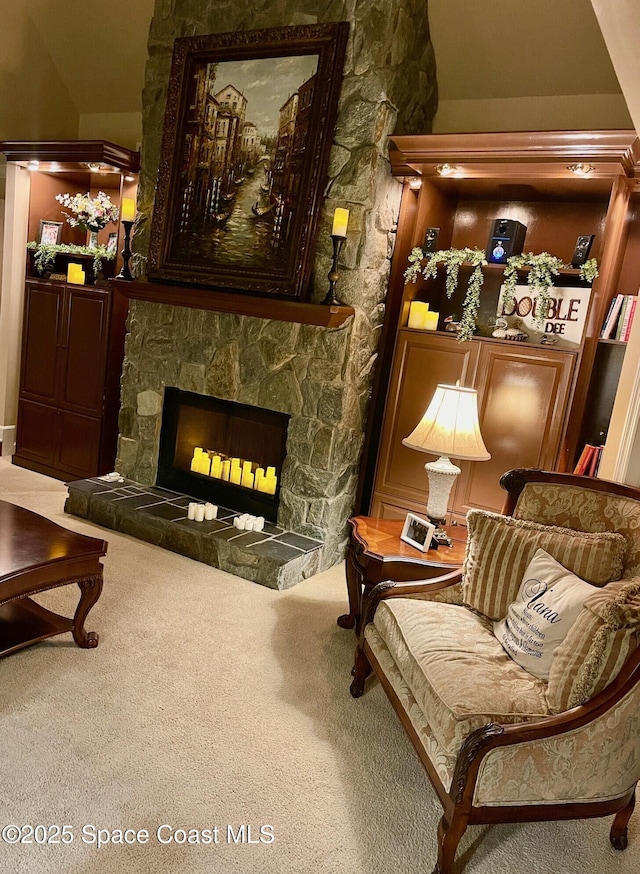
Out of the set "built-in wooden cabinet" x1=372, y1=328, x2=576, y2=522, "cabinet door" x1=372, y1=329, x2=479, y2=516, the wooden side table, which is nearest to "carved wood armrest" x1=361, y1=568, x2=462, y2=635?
the wooden side table

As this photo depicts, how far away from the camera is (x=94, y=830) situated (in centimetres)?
194

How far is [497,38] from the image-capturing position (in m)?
3.88

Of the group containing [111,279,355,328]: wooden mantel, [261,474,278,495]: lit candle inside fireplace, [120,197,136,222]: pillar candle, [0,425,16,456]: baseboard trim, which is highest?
[120,197,136,222]: pillar candle

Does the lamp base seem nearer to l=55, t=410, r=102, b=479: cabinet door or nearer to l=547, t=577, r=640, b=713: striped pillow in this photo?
l=547, t=577, r=640, b=713: striped pillow

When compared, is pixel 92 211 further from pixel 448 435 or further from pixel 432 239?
pixel 448 435

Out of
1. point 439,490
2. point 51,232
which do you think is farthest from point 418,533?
point 51,232

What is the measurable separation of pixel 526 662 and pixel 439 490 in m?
1.09

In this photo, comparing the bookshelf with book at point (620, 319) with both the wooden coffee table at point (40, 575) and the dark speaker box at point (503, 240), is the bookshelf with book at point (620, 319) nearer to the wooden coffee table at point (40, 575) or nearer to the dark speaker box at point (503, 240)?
the dark speaker box at point (503, 240)

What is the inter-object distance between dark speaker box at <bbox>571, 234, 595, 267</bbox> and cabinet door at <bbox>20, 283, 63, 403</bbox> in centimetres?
365

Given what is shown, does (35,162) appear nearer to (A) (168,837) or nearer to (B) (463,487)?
(B) (463,487)

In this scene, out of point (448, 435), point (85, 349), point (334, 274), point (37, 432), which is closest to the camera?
point (448, 435)

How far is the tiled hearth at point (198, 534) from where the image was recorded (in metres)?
3.81

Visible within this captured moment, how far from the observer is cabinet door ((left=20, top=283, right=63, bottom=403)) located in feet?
17.1

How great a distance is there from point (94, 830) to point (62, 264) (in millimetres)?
4656
